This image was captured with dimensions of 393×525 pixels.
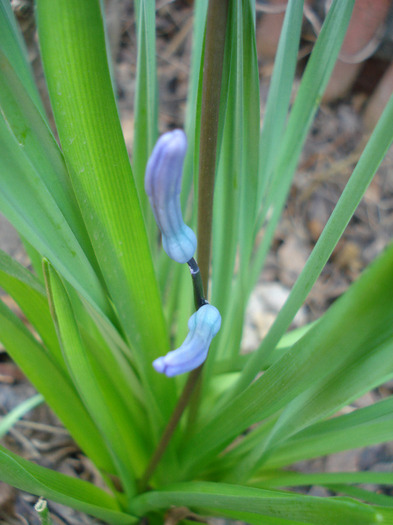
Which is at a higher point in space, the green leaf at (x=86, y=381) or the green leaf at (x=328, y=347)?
the green leaf at (x=328, y=347)

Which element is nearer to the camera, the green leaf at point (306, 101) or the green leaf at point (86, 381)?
the green leaf at point (86, 381)

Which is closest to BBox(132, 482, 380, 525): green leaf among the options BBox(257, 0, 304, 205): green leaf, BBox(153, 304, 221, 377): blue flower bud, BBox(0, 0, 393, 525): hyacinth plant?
BBox(0, 0, 393, 525): hyacinth plant

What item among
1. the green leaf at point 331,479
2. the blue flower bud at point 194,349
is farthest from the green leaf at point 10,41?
the green leaf at point 331,479

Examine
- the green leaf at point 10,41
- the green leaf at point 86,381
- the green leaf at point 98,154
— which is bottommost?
the green leaf at point 86,381

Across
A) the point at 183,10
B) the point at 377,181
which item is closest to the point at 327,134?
the point at 377,181

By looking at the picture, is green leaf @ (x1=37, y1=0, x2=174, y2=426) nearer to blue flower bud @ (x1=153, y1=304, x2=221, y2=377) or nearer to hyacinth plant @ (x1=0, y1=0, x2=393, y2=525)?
hyacinth plant @ (x1=0, y1=0, x2=393, y2=525)

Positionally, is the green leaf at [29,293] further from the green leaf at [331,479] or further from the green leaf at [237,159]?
the green leaf at [331,479]

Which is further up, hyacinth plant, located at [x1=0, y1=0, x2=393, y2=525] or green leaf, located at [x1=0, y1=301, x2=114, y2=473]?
hyacinth plant, located at [x1=0, y1=0, x2=393, y2=525]

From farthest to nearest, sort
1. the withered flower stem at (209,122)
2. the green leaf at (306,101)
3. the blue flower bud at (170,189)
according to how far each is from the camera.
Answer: the green leaf at (306,101) → the withered flower stem at (209,122) → the blue flower bud at (170,189)
